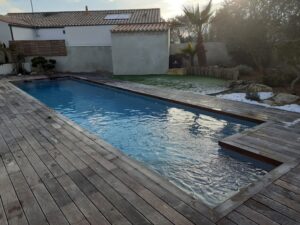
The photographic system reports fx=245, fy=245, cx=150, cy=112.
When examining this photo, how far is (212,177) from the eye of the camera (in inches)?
142

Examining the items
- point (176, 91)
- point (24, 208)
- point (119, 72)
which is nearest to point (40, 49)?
point (119, 72)

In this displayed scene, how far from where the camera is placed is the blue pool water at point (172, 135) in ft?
11.8

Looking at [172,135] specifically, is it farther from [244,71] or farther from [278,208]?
[244,71]

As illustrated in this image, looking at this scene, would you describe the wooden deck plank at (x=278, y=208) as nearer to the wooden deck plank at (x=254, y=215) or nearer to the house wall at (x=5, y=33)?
the wooden deck plank at (x=254, y=215)

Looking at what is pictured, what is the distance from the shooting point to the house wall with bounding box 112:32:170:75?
13000 millimetres

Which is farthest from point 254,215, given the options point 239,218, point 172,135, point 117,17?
point 117,17

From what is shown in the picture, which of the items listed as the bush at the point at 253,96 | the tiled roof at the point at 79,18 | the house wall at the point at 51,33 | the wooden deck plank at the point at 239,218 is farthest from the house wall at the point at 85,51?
the wooden deck plank at the point at 239,218

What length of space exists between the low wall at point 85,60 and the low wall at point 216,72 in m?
5.26

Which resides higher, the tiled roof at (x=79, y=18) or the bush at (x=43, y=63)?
the tiled roof at (x=79, y=18)

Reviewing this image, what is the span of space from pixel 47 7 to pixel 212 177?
22940mm

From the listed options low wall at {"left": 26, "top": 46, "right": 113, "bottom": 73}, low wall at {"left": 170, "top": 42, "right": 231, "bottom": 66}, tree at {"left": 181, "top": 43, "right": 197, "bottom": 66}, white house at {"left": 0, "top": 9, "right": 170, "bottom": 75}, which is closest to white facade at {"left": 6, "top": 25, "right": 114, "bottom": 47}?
white house at {"left": 0, "top": 9, "right": 170, "bottom": 75}

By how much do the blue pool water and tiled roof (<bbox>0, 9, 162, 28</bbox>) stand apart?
9.11 metres

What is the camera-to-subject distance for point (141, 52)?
13.2 m

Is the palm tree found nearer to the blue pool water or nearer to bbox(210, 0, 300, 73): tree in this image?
bbox(210, 0, 300, 73): tree
